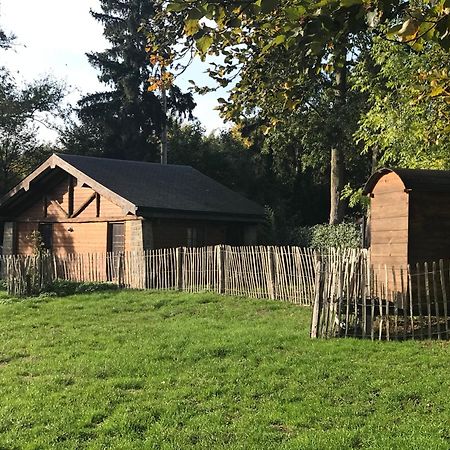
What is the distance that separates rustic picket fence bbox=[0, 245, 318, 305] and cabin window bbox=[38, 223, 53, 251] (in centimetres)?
458

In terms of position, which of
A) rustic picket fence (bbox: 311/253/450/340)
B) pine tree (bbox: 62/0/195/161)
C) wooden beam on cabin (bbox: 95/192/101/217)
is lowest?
rustic picket fence (bbox: 311/253/450/340)

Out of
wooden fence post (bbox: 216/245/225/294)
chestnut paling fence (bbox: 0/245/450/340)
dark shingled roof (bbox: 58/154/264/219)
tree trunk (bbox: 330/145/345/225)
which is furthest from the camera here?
tree trunk (bbox: 330/145/345/225)

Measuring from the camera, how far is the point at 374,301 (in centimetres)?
1077

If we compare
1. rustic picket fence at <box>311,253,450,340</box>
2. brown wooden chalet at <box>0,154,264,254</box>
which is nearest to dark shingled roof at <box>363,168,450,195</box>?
rustic picket fence at <box>311,253,450,340</box>

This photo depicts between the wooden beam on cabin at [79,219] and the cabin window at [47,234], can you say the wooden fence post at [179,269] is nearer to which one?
the wooden beam on cabin at [79,219]

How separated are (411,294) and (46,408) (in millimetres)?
6387

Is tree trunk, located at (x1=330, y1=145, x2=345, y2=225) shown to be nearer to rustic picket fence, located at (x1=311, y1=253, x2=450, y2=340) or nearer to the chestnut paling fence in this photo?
the chestnut paling fence

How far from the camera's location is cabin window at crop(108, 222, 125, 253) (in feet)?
76.8

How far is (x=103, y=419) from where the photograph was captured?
6840 mm

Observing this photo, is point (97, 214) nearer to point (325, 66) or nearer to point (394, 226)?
point (394, 226)

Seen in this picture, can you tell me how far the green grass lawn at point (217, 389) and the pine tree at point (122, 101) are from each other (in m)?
31.1

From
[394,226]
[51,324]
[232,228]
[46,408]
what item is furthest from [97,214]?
[46,408]

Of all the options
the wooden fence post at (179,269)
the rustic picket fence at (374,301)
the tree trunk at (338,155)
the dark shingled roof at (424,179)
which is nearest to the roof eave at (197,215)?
the wooden fence post at (179,269)

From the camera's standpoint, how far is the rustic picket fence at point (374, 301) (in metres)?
10.5
